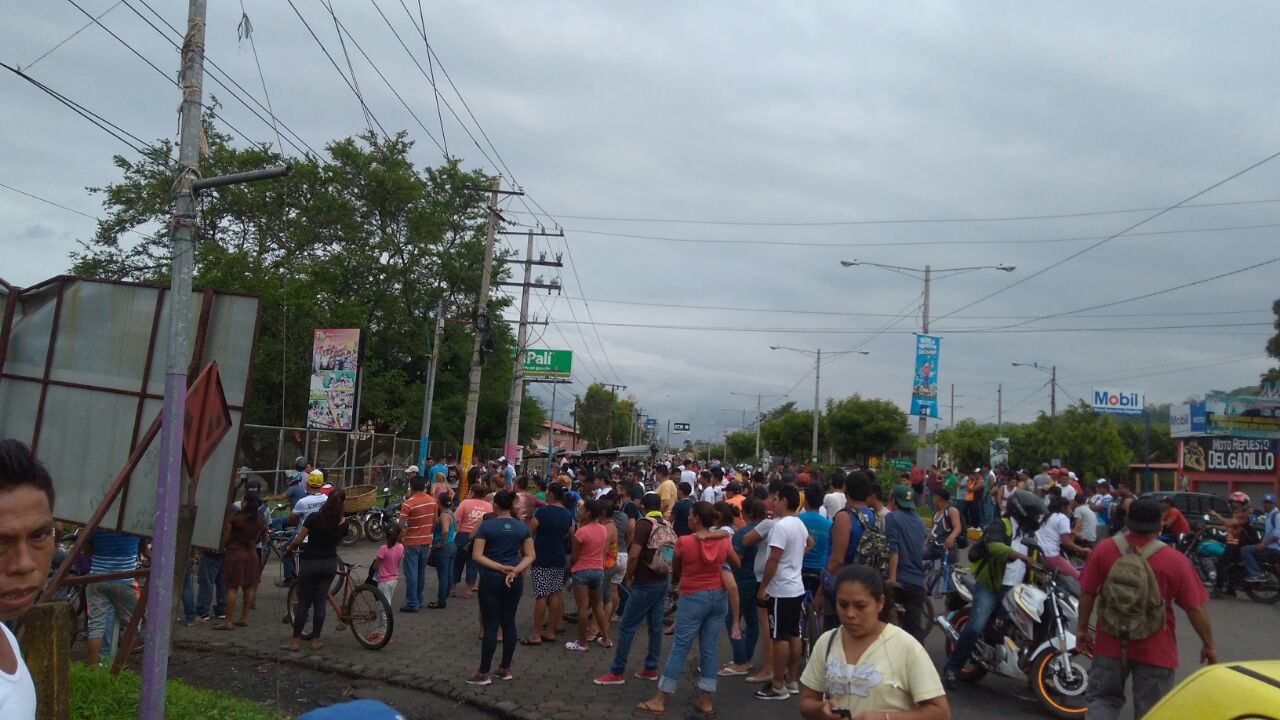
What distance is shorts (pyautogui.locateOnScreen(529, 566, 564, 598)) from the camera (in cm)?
1017

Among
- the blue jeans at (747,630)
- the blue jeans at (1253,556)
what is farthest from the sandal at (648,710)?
the blue jeans at (1253,556)

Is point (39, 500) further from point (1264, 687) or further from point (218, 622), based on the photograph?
point (218, 622)

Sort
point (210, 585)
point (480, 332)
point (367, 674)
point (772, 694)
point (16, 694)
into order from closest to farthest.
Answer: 1. point (16, 694)
2. point (772, 694)
3. point (367, 674)
4. point (210, 585)
5. point (480, 332)

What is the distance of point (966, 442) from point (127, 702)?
6357 cm

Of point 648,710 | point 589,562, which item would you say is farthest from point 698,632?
point 589,562

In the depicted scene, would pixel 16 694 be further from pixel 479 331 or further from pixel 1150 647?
pixel 479 331

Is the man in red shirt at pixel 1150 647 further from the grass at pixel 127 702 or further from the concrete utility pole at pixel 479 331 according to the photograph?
the concrete utility pole at pixel 479 331

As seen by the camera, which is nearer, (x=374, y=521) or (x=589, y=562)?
(x=589, y=562)

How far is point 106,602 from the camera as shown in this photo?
342 inches

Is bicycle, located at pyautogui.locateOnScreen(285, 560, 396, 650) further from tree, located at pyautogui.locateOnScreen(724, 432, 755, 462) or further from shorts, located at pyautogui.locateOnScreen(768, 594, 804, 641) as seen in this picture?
tree, located at pyautogui.locateOnScreen(724, 432, 755, 462)

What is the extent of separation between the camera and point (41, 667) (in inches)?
166

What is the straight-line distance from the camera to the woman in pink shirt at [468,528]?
468 inches

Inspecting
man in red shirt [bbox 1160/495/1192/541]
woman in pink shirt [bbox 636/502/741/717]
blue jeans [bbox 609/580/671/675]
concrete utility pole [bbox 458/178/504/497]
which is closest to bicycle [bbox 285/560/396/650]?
blue jeans [bbox 609/580/671/675]

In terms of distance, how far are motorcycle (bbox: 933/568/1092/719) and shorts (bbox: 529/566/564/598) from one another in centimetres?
Result: 401
